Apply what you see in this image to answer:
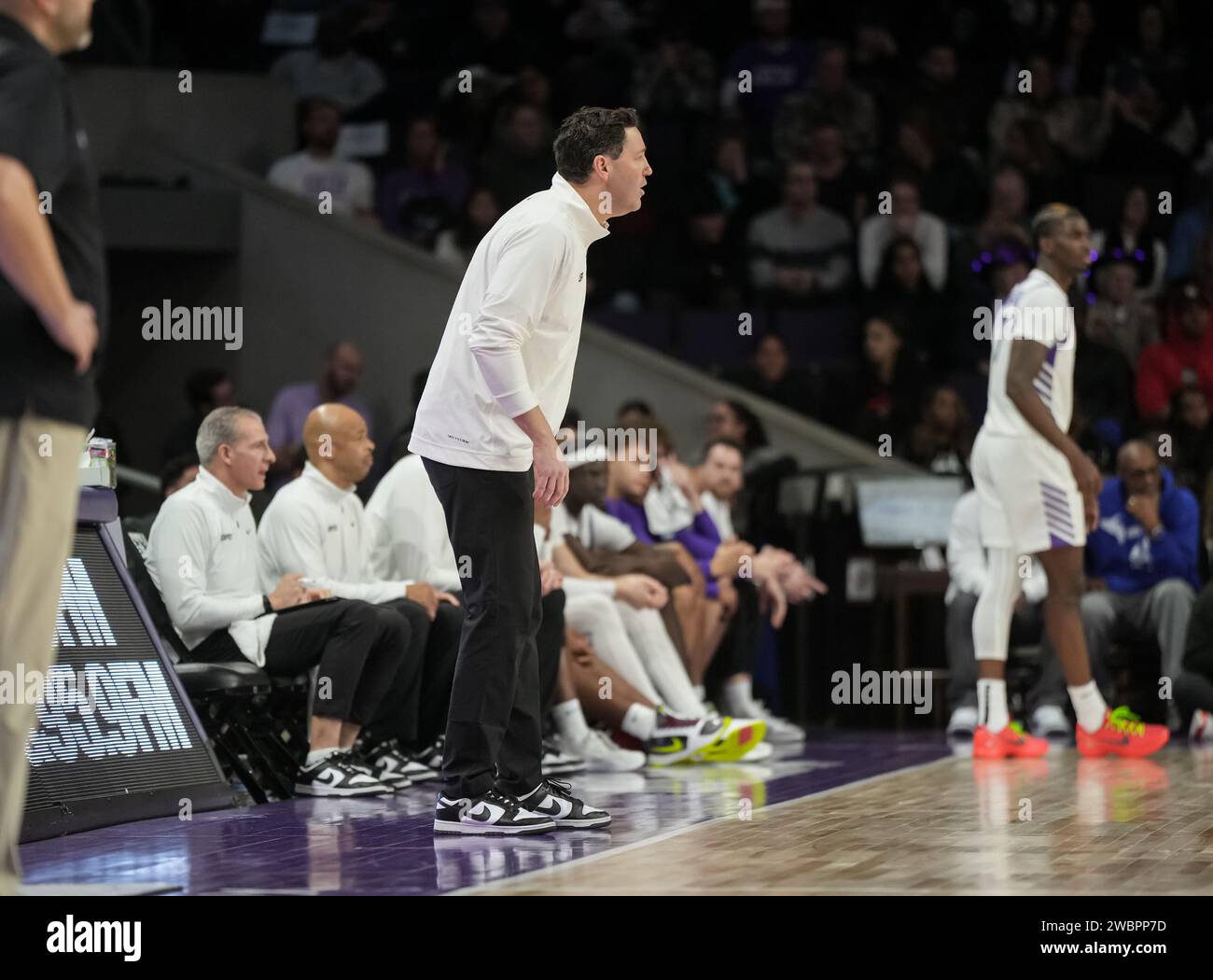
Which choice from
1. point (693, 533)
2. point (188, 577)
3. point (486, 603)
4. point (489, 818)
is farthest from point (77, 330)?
point (693, 533)

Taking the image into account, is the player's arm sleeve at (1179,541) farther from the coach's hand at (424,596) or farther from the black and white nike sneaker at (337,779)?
the black and white nike sneaker at (337,779)

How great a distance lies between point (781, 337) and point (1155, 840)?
6471 mm

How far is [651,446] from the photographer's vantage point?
856 cm

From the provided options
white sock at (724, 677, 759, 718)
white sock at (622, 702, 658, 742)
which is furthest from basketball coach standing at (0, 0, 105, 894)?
white sock at (724, 677, 759, 718)

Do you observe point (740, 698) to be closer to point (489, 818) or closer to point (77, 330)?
point (489, 818)

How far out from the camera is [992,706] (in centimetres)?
705

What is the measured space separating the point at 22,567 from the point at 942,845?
2.30 meters

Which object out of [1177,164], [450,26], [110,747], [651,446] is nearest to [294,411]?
[651,446]

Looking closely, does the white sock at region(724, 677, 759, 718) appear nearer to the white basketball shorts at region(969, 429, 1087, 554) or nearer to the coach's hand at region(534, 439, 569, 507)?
the white basketball shorts at region(969, 429, 1087, 554)

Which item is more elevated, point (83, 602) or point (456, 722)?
point (83, 602)

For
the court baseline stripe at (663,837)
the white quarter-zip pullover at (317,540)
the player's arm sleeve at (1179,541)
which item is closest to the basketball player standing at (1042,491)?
the court baseline stripe at (663,837)

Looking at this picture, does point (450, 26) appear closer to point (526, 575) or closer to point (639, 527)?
point (639, 527)

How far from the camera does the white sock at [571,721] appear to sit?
684 cm
